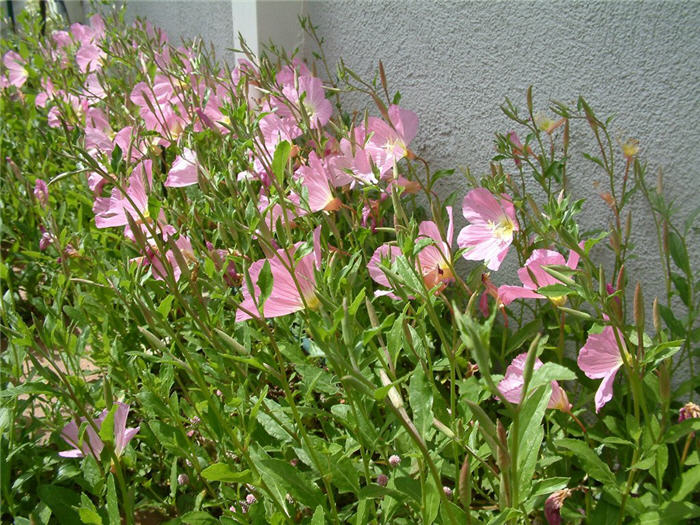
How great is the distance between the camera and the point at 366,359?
104cm

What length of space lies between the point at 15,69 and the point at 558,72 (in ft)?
10.1

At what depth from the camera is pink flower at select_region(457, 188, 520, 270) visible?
1.25 metres

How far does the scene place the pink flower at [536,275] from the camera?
106cm

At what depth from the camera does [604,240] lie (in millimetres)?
1371

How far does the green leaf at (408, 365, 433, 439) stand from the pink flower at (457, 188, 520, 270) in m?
0.40

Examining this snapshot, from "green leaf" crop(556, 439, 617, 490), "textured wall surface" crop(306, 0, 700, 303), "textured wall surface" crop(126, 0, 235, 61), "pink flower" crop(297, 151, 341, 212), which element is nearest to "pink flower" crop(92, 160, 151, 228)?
"pink flower" crop(297, 151, 341, 212)

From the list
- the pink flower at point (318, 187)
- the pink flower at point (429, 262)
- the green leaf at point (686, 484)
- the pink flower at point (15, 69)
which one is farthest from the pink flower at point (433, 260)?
the pink flower at point (15, 69)

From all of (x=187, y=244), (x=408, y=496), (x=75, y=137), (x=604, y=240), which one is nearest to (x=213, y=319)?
(x=187, y=244)

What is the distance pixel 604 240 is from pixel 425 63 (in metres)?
0.81

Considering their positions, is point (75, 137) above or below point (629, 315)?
above

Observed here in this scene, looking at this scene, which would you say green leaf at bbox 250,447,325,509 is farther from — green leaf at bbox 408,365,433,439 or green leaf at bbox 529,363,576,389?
green leaf at bbox 529,363,576,389

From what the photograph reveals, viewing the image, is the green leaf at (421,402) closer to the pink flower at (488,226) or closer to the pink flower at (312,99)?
the pink flower at (488,226)

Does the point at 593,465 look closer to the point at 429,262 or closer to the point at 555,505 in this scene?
the point at 555,505

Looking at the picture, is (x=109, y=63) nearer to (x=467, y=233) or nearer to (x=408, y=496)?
(x=467, y=233)
